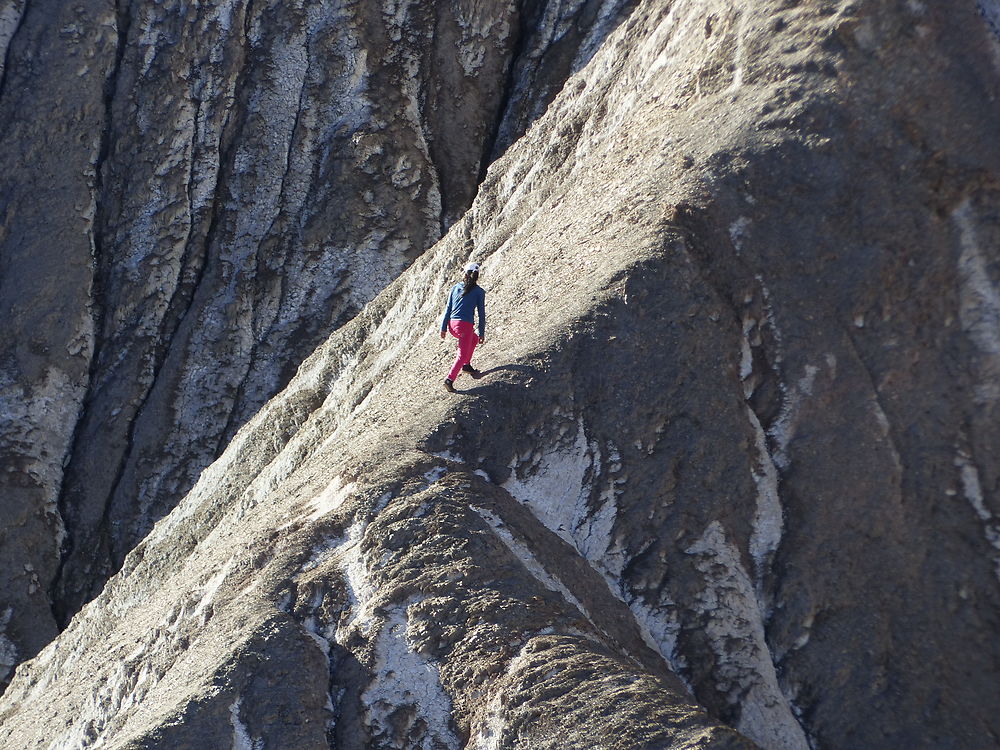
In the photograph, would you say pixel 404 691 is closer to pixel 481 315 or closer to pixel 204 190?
pixel 481 315

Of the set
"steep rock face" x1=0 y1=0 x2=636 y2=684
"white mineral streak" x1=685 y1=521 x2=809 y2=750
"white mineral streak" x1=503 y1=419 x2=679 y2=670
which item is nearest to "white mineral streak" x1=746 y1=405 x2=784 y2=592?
"white mineral streak" x1=685 y1=521 x2=809 y2=750

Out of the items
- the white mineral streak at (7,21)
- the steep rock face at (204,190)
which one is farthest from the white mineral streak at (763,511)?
the white mineral streak at (7,21)

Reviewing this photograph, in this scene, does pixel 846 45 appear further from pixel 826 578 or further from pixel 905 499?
pixel 826 578

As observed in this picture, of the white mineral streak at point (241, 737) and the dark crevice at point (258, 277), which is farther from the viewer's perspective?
the dark crevice at point (258, 277)

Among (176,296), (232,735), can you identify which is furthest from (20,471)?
(232,735)

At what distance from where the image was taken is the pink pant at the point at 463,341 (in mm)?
8281

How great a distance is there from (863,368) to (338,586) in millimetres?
4689

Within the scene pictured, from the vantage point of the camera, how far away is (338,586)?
7359 millimetres

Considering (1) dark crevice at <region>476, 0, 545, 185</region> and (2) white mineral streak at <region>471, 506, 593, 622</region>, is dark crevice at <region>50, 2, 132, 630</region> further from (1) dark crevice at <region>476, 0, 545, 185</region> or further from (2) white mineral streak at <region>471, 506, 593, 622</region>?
(2) white mineral streak at <region>471, 506, 593, 622</region>

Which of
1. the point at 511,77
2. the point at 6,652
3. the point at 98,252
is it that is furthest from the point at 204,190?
the point at 6,652

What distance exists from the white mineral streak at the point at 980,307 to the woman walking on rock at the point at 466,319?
4.03 meters

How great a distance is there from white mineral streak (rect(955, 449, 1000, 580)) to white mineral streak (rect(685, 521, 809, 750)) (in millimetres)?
1937

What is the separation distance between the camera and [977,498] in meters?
8.13

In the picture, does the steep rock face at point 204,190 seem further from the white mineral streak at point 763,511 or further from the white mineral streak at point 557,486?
the white mineral streak at point 763,511
